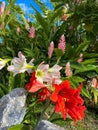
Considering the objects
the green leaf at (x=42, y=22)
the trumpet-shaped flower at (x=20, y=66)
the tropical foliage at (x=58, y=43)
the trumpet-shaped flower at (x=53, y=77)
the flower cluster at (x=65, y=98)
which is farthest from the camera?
the green leaf at (x=42, y=22)

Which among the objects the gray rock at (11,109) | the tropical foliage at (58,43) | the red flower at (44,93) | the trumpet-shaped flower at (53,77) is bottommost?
the gray rock at (11,109)

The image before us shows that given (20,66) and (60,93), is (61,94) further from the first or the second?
(20,66)

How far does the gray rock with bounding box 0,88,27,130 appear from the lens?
10.6ft

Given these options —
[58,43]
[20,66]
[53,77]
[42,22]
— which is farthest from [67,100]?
[58,43]

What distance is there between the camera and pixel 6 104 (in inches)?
128

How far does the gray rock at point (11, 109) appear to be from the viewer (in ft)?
10.6

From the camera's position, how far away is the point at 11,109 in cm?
324

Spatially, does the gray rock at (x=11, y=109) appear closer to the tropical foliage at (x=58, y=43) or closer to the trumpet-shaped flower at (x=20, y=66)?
the trumpet-shaped flower at (x=20, y=66)

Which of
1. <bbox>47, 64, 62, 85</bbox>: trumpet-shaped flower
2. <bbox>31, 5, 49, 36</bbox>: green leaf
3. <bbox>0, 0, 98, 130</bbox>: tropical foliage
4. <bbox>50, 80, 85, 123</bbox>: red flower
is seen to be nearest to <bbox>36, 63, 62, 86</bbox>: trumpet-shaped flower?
<bbox>47, 64, 62, 85</bbox>: trumpet-shaped flower

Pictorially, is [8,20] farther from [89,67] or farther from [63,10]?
[89,67]

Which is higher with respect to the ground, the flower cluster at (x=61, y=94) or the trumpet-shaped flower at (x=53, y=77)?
the trumpet-shaped flower at (x=53, y=77)

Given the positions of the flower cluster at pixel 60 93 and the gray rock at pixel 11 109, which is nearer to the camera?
the flower cluster at pixel 60 93

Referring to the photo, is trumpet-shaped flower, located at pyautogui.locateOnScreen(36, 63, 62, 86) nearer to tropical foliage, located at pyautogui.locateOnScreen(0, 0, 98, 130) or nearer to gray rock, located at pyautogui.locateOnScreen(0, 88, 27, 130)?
gray rock, located at pyautogui.locateOnScreen(0, 88, 27, 130)

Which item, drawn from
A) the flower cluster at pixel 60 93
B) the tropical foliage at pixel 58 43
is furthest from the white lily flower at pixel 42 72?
the tropical foliage at pixel 58 43
